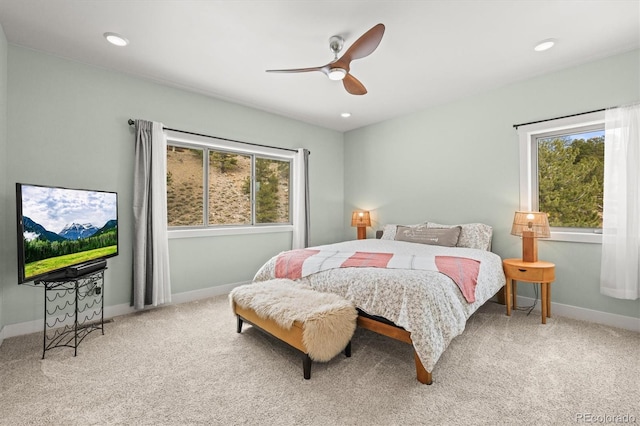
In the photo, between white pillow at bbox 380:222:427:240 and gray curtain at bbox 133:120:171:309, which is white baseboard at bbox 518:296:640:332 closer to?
white pillow at bbox 380:222:427:240

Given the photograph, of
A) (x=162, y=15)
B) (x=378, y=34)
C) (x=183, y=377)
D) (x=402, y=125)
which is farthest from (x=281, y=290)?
(x=402, y=125)

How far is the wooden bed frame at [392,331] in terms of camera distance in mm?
1897

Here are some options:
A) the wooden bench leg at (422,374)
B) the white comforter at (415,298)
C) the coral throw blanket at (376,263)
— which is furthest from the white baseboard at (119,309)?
the wooden bench leg at (422,374)

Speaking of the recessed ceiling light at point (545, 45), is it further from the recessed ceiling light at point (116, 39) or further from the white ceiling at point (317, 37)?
the recessed ceiling light at point (116, 39)

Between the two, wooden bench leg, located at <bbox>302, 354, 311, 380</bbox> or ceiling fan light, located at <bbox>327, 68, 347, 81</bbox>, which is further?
ceiling fan light, located at <bbox>327, 68, 347, 81</bbox>

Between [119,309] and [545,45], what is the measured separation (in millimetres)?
4927

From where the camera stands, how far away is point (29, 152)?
8.81 feet

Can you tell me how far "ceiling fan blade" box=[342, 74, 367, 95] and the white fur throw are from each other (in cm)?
187

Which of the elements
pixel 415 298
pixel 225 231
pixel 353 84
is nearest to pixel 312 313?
pixel 415 298

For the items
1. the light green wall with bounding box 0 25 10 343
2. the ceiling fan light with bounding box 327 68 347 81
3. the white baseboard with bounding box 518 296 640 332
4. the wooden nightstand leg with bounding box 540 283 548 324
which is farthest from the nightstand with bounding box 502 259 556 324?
the light green wall with bounding box 0 25 10 343

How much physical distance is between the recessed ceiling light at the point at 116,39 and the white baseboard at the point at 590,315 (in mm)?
4806

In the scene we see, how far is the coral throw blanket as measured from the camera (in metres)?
2.32

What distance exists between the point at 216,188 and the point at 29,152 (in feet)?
6.11

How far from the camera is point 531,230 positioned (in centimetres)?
Answer: 304
